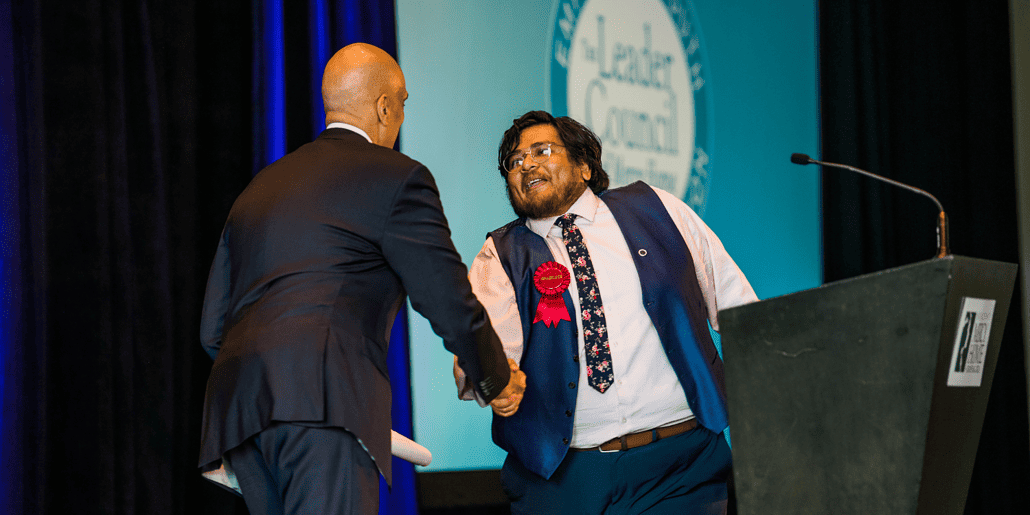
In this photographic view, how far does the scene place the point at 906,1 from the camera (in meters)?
4.46

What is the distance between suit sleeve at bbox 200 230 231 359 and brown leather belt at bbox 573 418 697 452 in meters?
0.92

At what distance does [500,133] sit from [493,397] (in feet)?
5.15

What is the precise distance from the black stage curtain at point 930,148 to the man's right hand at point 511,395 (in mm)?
2660

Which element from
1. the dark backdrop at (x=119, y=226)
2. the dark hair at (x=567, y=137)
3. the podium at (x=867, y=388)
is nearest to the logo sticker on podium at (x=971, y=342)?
the podium at (x=867, y=388)

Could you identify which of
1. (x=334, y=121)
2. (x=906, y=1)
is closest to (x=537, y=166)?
(x=334, y=121)

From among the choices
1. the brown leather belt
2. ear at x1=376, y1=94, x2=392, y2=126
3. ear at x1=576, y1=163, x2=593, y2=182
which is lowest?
the brown leather belt

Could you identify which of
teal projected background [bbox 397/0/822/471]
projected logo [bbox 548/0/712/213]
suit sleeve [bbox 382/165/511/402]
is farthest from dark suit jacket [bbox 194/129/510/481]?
projected logo [bbox 548/0/712/213]

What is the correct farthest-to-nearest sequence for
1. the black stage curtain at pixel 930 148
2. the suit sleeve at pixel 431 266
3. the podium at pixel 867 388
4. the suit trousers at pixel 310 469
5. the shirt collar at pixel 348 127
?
1. the black stage curtain at pixel 930 148
2. the shirt collar at pixel 348 127
3. the suit sleeve at pixel 431 266
4. the suit trousers at pixel 310 469
5. the podium at pixel 867 388

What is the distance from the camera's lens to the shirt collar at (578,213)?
236 cm

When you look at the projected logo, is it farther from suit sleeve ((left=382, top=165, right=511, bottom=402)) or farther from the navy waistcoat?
suit sleeve ((left=382, top=165, right=511, bottom=402))

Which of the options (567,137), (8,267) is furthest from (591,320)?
(8,267)

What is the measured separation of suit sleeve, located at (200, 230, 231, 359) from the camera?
1.88 m

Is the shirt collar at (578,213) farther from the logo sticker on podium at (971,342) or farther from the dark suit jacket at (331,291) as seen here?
the logo sticker on podium at (971,342)

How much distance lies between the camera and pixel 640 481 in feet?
7.00
